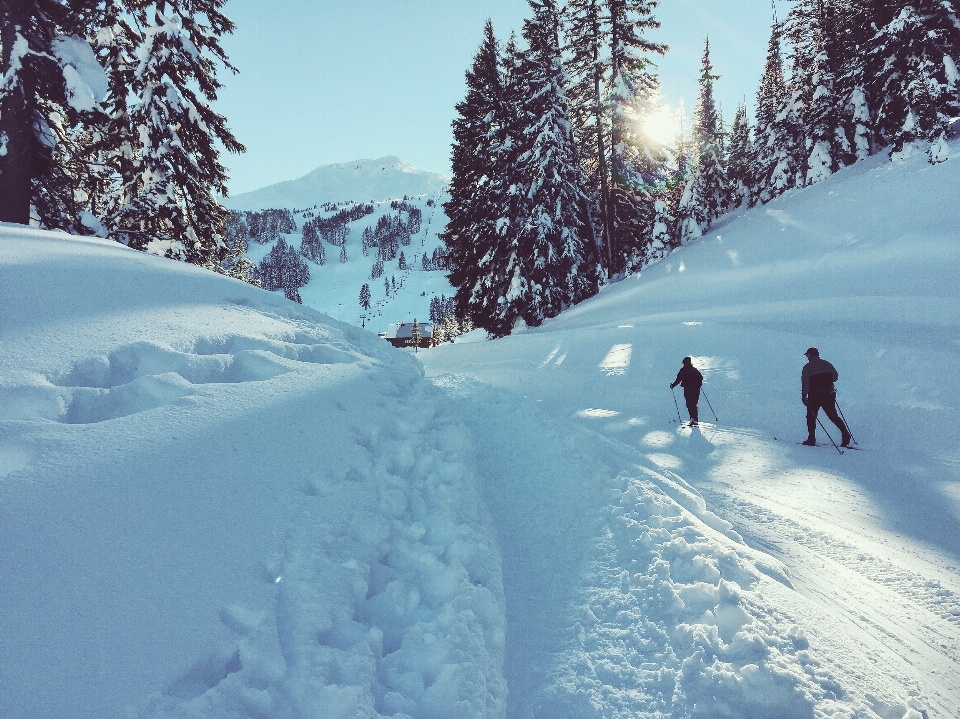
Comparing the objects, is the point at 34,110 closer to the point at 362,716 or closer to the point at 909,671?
the point at 362,716

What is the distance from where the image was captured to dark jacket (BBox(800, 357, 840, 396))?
8008 mm

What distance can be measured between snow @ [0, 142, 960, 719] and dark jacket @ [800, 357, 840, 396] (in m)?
0.98

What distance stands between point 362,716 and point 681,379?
8598 millimetres

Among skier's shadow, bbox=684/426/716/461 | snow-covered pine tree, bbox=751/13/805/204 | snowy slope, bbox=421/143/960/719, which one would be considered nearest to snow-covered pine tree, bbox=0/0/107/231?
snowy slope, bbox=421/143/960/719

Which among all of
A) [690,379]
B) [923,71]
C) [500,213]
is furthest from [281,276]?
[690,379]

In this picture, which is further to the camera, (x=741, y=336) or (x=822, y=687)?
(x=741, y=336)

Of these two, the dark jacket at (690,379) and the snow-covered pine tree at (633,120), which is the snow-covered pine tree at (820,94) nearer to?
the snow-covered pine tree at (633,120)

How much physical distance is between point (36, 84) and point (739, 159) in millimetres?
44887

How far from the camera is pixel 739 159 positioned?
4047 cm

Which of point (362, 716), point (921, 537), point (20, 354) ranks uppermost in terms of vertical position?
point (20, 354)

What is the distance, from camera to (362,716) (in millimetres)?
2371

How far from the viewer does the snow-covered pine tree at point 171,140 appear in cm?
1123

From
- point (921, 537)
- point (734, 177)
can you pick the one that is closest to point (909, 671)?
point (921, 537)

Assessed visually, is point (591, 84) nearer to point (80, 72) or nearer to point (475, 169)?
point (475, 169)
